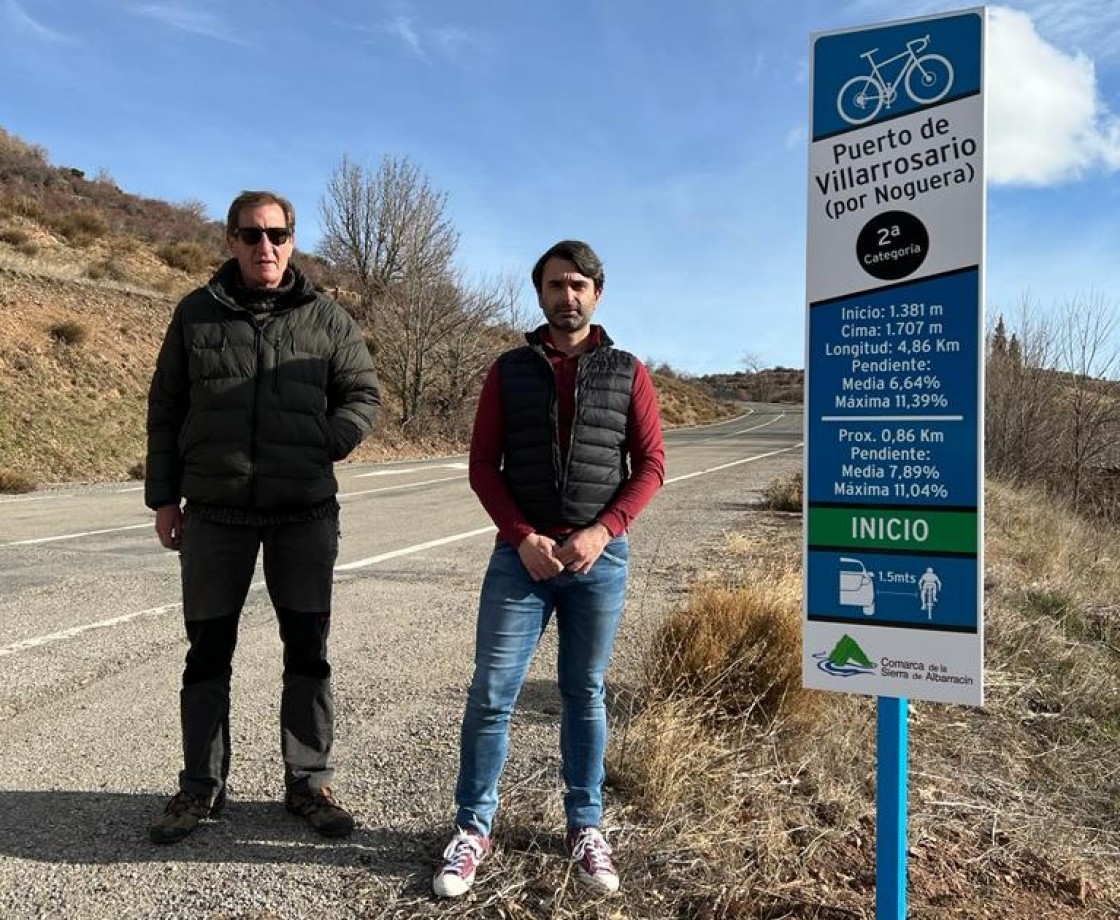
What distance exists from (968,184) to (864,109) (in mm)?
378

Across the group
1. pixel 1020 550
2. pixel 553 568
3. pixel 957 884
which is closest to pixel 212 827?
pixel 553 568

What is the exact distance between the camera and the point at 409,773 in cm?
355

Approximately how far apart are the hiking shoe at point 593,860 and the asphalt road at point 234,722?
0.55m

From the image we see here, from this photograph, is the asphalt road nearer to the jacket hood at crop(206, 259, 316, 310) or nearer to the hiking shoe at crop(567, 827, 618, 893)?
the hiking shoe at crop(567, 827, 618, 893)

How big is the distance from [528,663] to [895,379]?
139cm

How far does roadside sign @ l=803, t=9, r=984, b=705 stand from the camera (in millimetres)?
2270

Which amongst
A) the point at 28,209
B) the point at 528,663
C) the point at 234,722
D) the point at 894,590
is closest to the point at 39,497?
the point at 234,722

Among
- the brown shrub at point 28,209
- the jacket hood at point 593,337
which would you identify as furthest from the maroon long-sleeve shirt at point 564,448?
the brown shrub at point 28,209

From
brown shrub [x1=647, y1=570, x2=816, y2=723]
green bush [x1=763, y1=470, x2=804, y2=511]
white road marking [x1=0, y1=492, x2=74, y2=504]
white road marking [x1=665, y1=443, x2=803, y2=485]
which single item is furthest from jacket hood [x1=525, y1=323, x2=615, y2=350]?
white road marking [x1=665, y1=443, x2=803, y2=485]

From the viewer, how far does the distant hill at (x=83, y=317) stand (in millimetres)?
18422

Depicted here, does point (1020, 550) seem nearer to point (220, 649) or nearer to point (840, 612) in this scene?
point (840, 612)

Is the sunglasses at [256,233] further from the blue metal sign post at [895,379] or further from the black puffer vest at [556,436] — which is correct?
the blue metal sign post at [895,379]

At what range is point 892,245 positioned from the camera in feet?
7.75

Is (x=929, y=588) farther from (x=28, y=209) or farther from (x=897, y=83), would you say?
(x=28, y=209)
